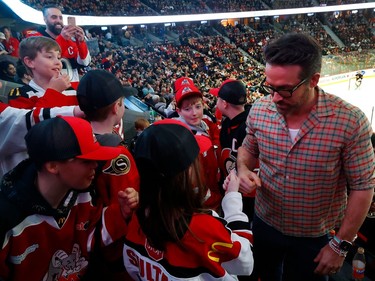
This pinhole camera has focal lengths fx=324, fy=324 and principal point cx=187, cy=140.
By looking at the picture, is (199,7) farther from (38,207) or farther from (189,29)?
(38,207)

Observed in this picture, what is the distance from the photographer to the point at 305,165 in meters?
1.94

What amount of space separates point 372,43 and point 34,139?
3594cm

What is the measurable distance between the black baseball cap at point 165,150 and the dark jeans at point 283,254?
110 cm

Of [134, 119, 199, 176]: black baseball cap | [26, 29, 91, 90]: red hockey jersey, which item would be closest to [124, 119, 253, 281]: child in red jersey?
[134, 119, 199, 176]: black baseball cap

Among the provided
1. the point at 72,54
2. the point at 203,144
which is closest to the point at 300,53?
the point at 203,144

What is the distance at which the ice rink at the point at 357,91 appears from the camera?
1575 centimetres

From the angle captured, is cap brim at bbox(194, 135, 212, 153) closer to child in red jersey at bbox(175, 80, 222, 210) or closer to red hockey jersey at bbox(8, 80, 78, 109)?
child in red jersey at bbox(175, 80, 222, 210)

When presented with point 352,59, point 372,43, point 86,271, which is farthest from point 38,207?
point 372,43

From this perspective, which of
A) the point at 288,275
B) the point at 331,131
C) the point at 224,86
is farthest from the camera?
the point at 224,86

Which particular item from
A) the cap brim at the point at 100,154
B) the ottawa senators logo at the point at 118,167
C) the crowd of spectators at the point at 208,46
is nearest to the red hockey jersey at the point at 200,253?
the cap brim at the point at 100,154

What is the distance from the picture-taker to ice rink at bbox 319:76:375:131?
15.7m

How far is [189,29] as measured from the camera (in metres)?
30.5

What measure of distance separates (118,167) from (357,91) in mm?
19486

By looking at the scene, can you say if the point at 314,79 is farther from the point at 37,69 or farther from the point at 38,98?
the point at 37,69
